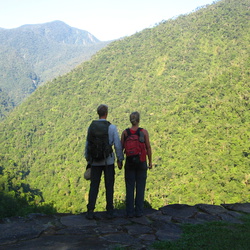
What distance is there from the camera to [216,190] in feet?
120

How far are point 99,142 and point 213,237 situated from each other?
5.80ft

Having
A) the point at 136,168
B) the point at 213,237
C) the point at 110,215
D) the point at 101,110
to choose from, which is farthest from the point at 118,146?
the point at 213,237

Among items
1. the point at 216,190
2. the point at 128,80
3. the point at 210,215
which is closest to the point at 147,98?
the point at 128,80

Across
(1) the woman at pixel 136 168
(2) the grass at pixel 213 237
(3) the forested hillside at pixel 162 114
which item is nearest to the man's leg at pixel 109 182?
(1) the woman at pixel 136 168

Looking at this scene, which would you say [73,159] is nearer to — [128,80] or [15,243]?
[128,80]

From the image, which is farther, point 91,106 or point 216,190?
point 91,106

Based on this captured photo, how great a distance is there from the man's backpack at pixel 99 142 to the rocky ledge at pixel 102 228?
86 centimetres

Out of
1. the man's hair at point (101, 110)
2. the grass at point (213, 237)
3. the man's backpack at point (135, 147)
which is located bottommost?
the grass at point (213, 237)

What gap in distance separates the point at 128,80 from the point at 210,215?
100578 millimetres

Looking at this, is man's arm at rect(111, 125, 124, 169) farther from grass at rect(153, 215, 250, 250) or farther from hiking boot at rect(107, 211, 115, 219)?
grass at rect(153, 215, 250, 250)

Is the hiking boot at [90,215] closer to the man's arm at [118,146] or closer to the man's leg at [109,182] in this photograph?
the man's leg at [109,182]

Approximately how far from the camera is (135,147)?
391 centimetres

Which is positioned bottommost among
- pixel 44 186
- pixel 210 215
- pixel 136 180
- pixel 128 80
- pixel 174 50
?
pixel 44 186

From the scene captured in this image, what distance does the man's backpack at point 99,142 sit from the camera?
151 inches
